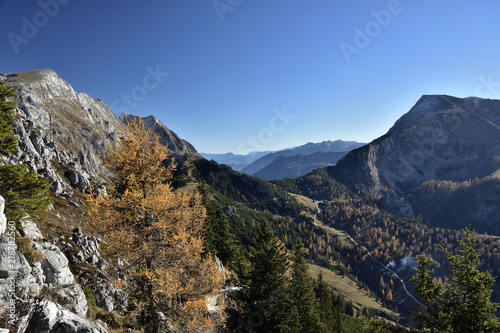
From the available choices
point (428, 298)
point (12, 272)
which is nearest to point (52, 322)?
point (12, 272)

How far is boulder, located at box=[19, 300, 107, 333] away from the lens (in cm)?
957

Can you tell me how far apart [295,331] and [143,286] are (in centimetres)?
2715

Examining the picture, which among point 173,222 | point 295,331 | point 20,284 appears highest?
point 173,222

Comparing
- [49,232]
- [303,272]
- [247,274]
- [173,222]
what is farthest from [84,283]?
[303,272]

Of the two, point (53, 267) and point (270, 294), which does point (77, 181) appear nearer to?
point (53, 267)

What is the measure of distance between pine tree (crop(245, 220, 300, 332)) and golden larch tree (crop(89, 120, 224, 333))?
18.0m

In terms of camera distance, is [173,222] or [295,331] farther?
[295,331]

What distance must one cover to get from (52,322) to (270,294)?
25.9 meters

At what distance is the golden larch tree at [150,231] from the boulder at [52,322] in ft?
10.0

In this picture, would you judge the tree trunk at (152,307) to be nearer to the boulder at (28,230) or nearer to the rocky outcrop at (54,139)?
the boulder at (28,230)

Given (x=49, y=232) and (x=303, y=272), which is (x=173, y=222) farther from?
(x=303, y=272)

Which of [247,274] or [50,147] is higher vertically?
[50,147]

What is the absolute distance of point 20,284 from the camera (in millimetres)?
11805

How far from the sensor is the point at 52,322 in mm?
9750
